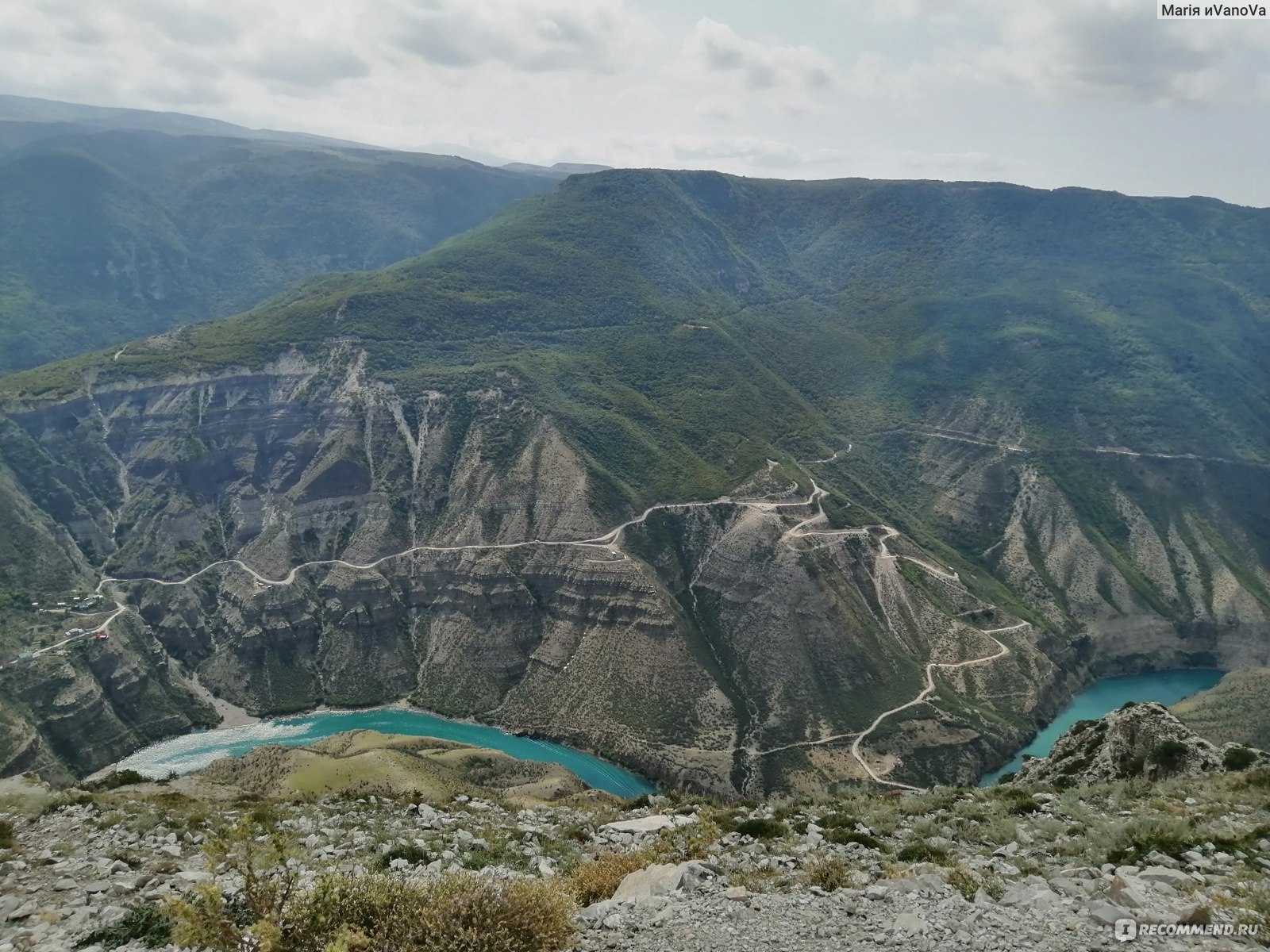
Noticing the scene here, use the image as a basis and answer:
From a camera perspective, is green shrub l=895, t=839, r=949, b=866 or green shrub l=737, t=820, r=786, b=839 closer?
green shrub l=895, t=839, r=949, b=866

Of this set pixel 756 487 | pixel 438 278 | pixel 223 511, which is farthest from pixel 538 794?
pixel 438 278

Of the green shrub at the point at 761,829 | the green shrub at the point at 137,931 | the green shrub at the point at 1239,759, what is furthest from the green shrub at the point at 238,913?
the green shrub at the point at 1239,759

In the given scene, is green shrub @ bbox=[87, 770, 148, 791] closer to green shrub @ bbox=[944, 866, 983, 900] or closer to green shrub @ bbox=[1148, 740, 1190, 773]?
green shrub @ bbox=[944, 866, 983, 900]

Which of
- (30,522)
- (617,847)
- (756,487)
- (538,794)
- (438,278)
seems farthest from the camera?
(438,278)

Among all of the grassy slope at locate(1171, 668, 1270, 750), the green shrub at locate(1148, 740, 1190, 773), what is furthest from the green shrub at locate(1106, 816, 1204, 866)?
the grassy slope at locate(1171, 668, 1270, 750)

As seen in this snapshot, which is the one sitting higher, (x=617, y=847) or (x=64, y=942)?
(x=64, y=942)

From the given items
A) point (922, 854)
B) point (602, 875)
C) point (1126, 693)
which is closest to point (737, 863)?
point (602, 875)

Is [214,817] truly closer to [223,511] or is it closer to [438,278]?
[223,511]
